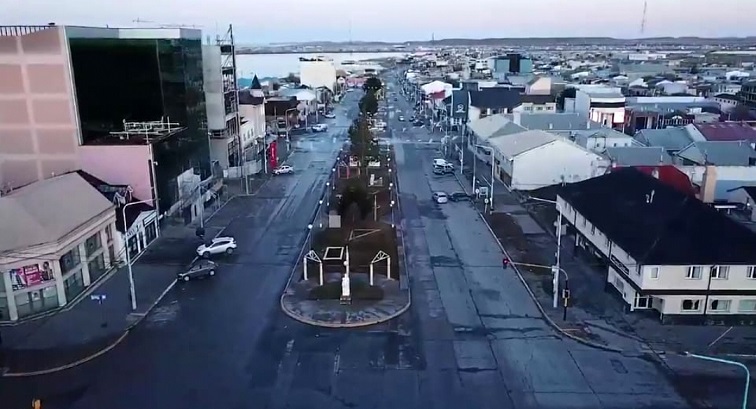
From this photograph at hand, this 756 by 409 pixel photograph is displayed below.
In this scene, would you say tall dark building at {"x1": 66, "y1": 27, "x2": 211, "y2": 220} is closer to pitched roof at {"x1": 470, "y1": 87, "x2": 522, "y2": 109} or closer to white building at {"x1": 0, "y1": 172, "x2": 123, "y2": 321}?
white building at {"x1": 0, "y1": 172, "x2": 123, "y2": 321}

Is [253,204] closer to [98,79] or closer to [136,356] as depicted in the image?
[98,79]

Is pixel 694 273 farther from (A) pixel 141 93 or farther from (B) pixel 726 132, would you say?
(B) pixel 726 132

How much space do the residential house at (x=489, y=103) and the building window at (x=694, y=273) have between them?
38514 mm

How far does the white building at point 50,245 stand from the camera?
20.6 meters

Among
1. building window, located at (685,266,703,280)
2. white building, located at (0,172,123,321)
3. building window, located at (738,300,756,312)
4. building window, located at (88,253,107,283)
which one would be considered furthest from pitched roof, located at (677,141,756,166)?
white building, located at (0,172,123,321)

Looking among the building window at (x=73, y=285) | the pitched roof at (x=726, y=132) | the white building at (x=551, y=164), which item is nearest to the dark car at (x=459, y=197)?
the white building at (x=551, y=164)

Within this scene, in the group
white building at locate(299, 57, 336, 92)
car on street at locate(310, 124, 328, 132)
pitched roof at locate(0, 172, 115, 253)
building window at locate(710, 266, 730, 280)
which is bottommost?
car on street at locate(310, 124, 328, 132)

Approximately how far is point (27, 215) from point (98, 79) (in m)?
10.4

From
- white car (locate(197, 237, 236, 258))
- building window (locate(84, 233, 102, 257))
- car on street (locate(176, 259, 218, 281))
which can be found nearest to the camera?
building window (locate(84, 233, 102, 257))

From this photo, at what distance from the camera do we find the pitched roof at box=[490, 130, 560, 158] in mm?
38834

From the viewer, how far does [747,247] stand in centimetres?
2038

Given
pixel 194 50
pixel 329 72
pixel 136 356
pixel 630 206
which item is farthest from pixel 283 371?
pixel 329 72

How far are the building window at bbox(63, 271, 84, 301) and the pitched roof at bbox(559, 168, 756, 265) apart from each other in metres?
19.4

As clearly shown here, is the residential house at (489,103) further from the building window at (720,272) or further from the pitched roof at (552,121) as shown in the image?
the building window at (720,272)
